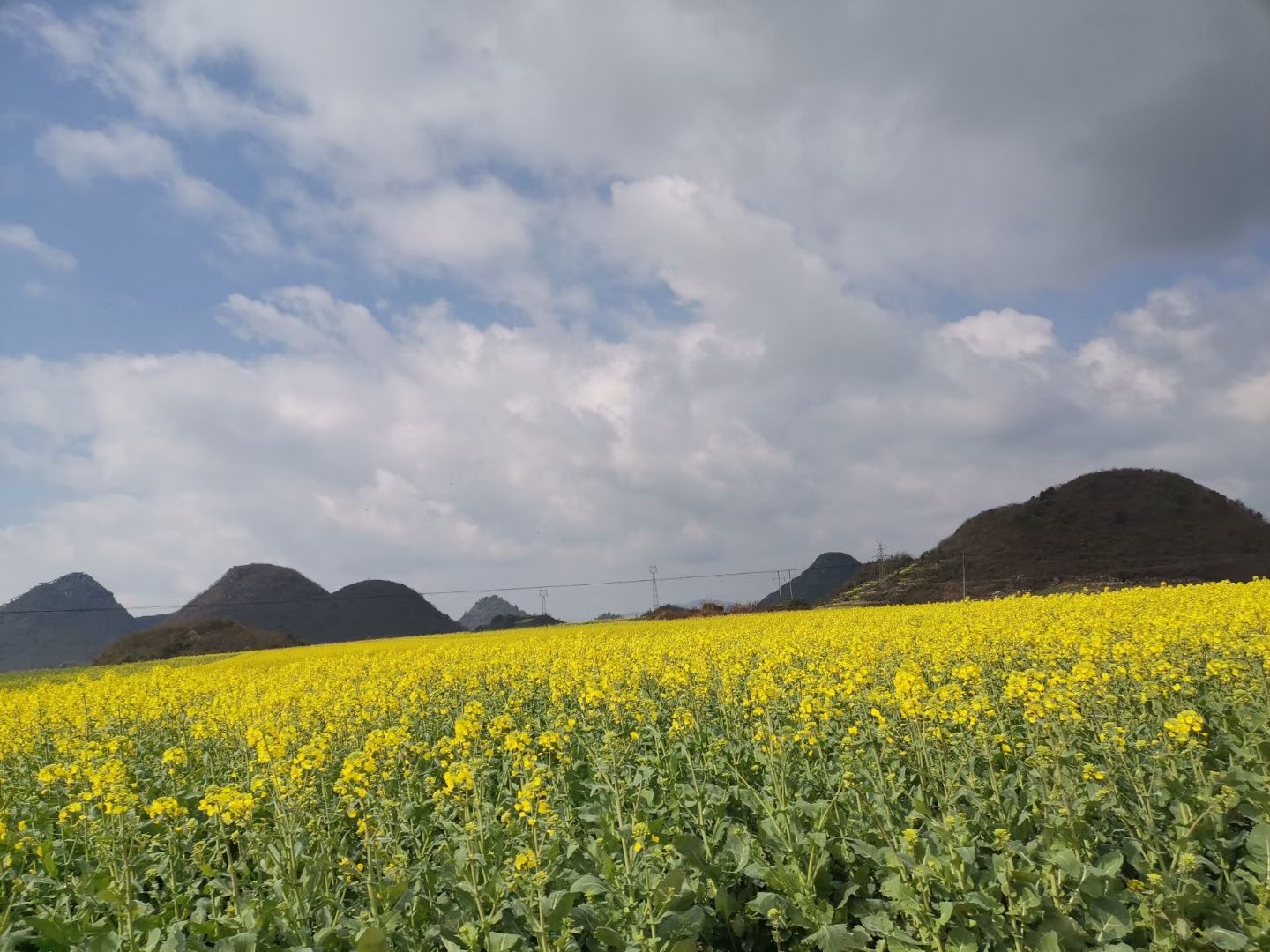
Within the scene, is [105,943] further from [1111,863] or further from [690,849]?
[1111,863]

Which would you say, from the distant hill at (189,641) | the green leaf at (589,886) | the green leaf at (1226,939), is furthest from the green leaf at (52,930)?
the distant hill at (189,641)

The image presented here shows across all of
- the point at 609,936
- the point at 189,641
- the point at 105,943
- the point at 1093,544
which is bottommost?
the point at 609,936

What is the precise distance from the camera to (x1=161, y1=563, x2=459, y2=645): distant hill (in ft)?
366

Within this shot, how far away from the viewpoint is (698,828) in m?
5.89

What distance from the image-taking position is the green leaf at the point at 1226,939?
3896mm

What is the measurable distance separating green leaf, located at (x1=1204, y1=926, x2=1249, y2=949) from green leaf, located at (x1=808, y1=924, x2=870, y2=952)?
1820 mm

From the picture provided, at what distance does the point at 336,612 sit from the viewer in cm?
11425

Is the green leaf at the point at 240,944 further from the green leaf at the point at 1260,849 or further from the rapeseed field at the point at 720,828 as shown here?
the green leaf at the point at 1260,849

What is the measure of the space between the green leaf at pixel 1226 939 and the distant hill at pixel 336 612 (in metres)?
108

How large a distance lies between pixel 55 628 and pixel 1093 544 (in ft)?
579

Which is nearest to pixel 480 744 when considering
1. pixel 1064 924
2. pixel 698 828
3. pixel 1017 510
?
pixel 698 828

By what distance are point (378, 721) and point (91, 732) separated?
4904 millimetres

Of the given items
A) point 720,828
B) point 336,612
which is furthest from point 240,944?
point 336,612

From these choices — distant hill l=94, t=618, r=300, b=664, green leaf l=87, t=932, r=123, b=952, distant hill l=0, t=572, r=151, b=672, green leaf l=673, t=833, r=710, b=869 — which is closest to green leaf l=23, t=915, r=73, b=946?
green leaf l=87, t=932, r=123, b=952
